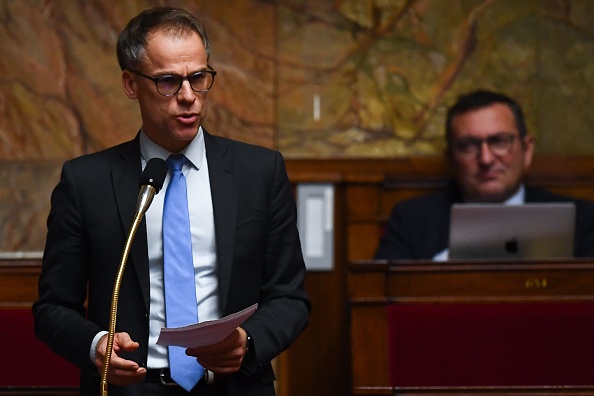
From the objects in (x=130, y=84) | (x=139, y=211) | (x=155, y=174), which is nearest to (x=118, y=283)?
(x=139, y=211)

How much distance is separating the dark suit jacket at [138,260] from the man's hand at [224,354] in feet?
0.25

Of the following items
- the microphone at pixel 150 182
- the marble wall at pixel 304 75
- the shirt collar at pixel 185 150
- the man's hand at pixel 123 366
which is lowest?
the man's hand at pixel 123 366

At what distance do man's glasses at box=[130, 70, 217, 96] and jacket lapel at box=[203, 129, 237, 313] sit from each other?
15cm

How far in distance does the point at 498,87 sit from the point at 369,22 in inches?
26.9

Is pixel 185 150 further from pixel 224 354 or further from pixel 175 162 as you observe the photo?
pixel 224 354

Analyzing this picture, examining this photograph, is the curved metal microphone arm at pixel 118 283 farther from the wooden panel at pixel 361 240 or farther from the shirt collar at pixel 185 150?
the wooden panel at pixel 361 240

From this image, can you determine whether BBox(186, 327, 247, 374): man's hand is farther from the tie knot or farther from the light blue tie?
the tie knot

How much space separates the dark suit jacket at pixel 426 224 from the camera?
4.23 metres

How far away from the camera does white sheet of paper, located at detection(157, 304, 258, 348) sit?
6.33 ft

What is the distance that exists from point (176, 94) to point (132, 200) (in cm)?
26

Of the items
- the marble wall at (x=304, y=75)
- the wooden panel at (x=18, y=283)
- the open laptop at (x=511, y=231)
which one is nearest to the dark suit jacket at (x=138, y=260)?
the wooden panel at (x=18, y=283)

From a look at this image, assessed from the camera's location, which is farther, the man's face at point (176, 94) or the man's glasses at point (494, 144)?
the man's glasses at point (494, 144)

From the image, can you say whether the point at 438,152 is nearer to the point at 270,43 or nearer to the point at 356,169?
the point at 356,169

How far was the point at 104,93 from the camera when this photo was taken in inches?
191
